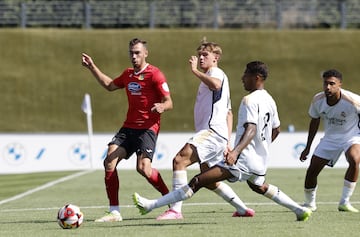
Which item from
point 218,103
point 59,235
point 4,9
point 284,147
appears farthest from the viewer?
point 4,9

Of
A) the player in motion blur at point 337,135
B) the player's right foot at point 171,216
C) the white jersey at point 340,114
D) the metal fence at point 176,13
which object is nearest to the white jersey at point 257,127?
the player's right foot at point 171,216

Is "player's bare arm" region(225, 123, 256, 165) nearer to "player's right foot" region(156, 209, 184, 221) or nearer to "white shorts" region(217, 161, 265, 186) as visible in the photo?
"white shorts" region(217, 161, 265, 186)

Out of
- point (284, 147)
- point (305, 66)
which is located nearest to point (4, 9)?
point (305, 66)

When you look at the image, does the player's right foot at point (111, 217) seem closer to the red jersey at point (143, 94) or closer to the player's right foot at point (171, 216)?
the player's right foot at point (171, 216)

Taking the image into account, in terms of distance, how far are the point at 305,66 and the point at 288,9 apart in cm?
300

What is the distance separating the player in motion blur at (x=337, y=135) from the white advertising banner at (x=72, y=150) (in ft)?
48.3

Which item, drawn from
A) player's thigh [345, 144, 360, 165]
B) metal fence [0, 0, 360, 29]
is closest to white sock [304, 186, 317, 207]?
player's thigh [345, 144, 360, 165]

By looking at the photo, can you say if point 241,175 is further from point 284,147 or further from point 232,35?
point 232,35

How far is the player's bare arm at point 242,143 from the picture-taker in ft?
34.2

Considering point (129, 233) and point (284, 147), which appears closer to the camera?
point (129, 233)

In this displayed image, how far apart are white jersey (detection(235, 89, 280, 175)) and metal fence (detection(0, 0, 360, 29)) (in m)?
37.1

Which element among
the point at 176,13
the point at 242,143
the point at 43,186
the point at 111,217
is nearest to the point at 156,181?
the point at 111,217

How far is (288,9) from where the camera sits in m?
48.6

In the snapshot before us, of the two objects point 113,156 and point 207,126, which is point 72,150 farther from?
point 207,126
